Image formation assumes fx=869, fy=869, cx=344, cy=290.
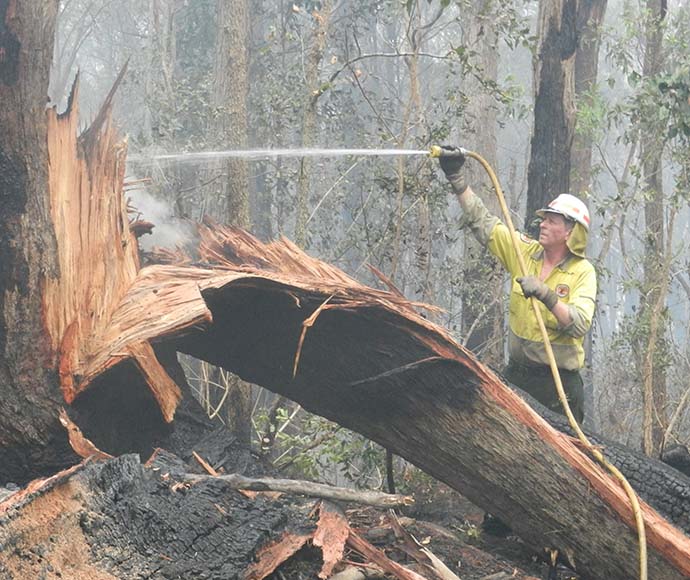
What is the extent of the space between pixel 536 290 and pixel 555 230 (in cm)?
70

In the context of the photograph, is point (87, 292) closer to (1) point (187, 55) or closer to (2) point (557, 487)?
(2) point (557, 487)

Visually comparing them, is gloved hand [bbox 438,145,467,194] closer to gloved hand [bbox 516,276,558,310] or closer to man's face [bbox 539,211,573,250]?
man's face [bbox 539,211,573,250]

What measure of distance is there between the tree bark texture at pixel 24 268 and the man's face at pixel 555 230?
302cm

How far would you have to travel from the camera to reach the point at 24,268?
12.4 feet

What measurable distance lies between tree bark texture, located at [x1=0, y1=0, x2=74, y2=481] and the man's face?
3.02 meters

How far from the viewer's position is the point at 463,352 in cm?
422

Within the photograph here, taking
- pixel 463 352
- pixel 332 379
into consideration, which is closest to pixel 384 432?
pixel 332 379

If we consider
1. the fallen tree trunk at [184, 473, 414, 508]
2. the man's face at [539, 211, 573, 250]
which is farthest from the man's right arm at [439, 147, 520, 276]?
the fallen tree trunk at [184, 473, 414, 508]

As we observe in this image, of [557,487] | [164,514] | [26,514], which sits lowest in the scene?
[557,487]

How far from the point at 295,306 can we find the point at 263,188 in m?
14.8

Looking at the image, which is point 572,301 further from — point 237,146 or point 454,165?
point 237,146

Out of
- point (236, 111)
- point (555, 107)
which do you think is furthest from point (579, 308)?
point (236, 111)

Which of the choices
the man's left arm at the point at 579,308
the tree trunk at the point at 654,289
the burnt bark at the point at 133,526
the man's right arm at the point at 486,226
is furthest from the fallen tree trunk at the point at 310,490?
the tree trunk at the point at 654,289

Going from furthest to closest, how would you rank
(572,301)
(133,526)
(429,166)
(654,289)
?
1. (654,289)
2. (429,166)
3. (572,301)
4. (133,526)
